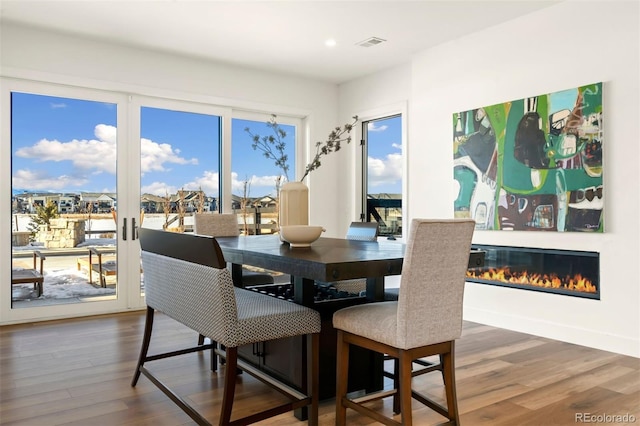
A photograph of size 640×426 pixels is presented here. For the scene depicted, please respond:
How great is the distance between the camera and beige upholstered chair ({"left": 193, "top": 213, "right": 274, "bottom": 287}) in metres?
3.75

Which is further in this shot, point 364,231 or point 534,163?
point 534,163

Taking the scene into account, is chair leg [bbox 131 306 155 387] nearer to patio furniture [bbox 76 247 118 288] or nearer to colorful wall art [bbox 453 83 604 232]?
patio furniture [bbox 76 247 118 288]

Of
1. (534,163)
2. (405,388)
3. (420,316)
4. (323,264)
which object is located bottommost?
(405,388)

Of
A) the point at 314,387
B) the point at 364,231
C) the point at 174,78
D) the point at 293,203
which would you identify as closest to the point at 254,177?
the point at 174,78

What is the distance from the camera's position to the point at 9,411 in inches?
93.6

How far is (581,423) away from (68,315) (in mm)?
4229

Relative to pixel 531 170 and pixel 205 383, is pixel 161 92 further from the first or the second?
pixel 531 170

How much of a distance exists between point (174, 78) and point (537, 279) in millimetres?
4021

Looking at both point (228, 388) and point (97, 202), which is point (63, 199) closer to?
point (97, 202)

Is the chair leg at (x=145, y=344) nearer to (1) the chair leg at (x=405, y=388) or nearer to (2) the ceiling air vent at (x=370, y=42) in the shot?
(1) the chair leg at (x=405, y=388)

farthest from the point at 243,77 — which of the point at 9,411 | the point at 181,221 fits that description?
the point at 9,411

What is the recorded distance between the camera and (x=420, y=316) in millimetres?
1912

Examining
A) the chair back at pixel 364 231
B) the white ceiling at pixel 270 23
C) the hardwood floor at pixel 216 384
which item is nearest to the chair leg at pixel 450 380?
the hardwood floor at pixel 216 384

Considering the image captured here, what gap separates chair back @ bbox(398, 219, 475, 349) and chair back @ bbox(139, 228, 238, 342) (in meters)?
0.70
